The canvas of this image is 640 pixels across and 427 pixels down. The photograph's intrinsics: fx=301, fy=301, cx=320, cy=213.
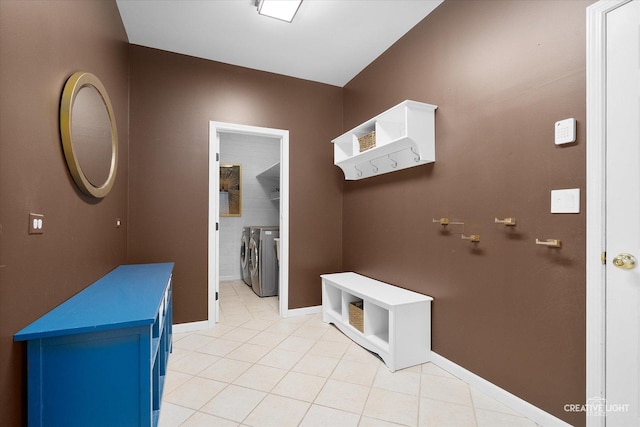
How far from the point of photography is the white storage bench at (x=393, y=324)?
2.18m

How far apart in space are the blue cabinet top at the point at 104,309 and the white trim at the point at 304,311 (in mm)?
1718

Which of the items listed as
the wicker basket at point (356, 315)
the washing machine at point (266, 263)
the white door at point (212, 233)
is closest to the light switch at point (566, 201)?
the wicker basket at point (356, 315)

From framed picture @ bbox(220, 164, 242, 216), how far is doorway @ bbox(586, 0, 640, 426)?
4728 millimetres

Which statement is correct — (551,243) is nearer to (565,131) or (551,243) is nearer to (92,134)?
(565,131)

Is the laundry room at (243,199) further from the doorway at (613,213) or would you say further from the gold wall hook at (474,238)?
the doorway at (613,213)

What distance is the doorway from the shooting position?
1271 mm

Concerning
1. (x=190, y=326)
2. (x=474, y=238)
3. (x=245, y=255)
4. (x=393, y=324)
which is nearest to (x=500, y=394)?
(x=393, y=324)

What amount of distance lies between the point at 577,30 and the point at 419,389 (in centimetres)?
217

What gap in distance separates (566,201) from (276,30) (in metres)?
2.48

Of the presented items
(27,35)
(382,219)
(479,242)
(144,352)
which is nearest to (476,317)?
(479,242)

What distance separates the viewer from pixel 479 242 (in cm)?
194

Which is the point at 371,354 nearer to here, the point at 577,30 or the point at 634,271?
the point at 634,271

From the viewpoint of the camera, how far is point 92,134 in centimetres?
171

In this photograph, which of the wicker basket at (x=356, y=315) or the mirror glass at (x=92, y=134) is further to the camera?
the wicker basket at (x=356, y=315)
